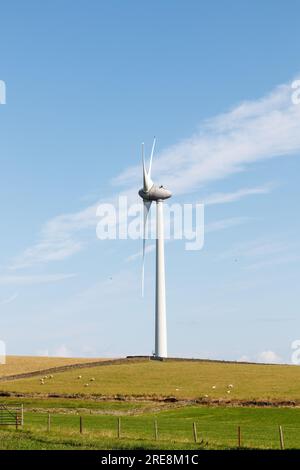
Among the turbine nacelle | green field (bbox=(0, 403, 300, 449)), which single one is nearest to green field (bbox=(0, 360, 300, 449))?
green field (bbox=(0, 403, 300, 449))

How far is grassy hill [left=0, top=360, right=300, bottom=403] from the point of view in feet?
307

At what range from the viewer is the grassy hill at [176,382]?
3679 inches

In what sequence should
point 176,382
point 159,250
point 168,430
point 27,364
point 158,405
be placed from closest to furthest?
point 168,430 → point 158,405 → point 176,382 → point 159,250 → point 27,364

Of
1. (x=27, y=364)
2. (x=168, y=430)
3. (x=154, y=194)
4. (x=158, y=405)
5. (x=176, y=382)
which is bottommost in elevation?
(x=168, y=430)

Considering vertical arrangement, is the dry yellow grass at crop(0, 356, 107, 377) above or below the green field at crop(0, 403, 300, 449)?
above

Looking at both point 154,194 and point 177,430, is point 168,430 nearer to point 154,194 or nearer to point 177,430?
point 177,430

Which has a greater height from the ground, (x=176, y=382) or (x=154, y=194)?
(x=154, y=194)

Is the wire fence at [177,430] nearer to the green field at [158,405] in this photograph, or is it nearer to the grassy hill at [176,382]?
the green field at [158,405]

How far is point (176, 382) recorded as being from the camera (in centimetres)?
10519

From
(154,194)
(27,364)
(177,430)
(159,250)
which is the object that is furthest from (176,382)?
(27,364)

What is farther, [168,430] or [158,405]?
[158,405]

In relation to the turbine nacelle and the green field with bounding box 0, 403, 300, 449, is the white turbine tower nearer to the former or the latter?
the turbine nacelle
